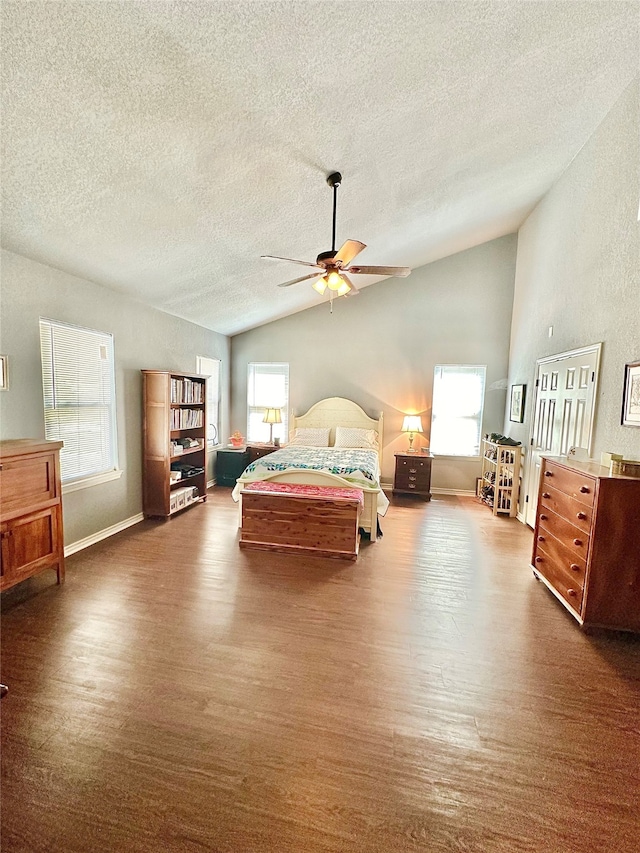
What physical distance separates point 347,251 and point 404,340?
3.62m

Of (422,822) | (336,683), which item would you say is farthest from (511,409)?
(422,822)

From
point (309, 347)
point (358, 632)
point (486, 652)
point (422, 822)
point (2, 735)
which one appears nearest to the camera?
point (422, 822)

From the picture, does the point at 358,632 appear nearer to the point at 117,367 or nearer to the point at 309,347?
the point at 117,367

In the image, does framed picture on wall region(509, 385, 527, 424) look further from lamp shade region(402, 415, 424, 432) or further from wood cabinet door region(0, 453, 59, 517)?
wood cabinet door region(0, 453, 59, 517)

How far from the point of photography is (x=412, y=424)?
576cm

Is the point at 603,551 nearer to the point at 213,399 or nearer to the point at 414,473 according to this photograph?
the point at 414,473

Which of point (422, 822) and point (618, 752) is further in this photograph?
point (618, 752)

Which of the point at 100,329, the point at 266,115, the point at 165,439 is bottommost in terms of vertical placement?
the point at 165,439

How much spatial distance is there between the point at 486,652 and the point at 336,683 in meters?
0.97

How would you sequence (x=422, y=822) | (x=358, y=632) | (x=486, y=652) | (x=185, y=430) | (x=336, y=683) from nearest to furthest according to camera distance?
(x=422, y=822)
(x=336, y=683)
(x=486, y=652)
(x=358, y=632)
(x=185, y=430)

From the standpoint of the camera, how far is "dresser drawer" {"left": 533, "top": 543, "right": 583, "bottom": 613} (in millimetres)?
2547

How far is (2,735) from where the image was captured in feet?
5.32

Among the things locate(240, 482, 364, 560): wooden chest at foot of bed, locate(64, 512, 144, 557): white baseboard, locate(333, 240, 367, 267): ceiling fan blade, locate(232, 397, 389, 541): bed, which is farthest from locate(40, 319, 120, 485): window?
locate(333, 240, 367, 267): ceiling fan blade

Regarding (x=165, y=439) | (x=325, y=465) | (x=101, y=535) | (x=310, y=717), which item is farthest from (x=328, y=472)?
(x=101, y=535)
